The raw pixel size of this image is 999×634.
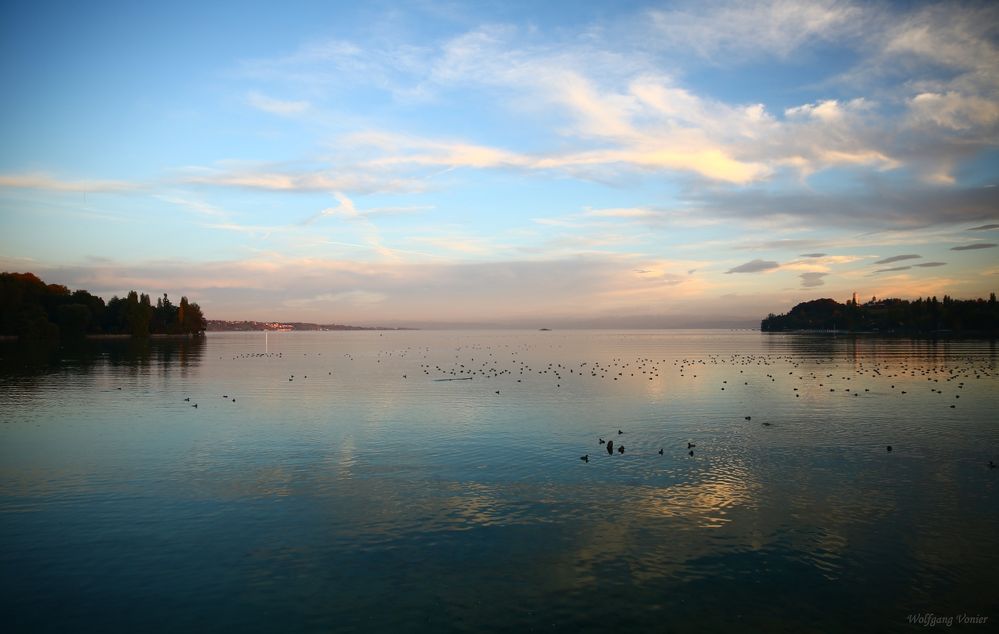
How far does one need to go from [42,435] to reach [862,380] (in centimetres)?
7058

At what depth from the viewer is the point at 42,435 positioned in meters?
34.5

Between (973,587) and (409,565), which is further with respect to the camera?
(409,565)

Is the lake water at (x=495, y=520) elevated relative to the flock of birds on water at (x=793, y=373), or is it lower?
lower

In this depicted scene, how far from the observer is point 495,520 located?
20297mm

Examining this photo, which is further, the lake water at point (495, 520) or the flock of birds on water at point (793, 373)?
the flock of birds on water at point (793, 373)

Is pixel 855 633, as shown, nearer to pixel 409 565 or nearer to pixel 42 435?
pixel 409 565

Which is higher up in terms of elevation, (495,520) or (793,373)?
(793,373)

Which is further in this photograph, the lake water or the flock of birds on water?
the flock of birds on water

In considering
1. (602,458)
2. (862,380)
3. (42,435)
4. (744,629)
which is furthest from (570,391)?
(744,629)

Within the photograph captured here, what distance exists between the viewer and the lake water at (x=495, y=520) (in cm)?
1453

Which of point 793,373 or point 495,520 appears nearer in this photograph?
point 495,520

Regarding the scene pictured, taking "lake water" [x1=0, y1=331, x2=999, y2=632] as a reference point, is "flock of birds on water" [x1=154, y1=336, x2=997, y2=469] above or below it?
above

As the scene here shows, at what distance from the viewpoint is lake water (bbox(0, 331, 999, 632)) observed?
14.5 m

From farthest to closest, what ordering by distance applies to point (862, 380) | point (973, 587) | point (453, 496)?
point (862, 380)
point (453, 496)
point (973, 587)
